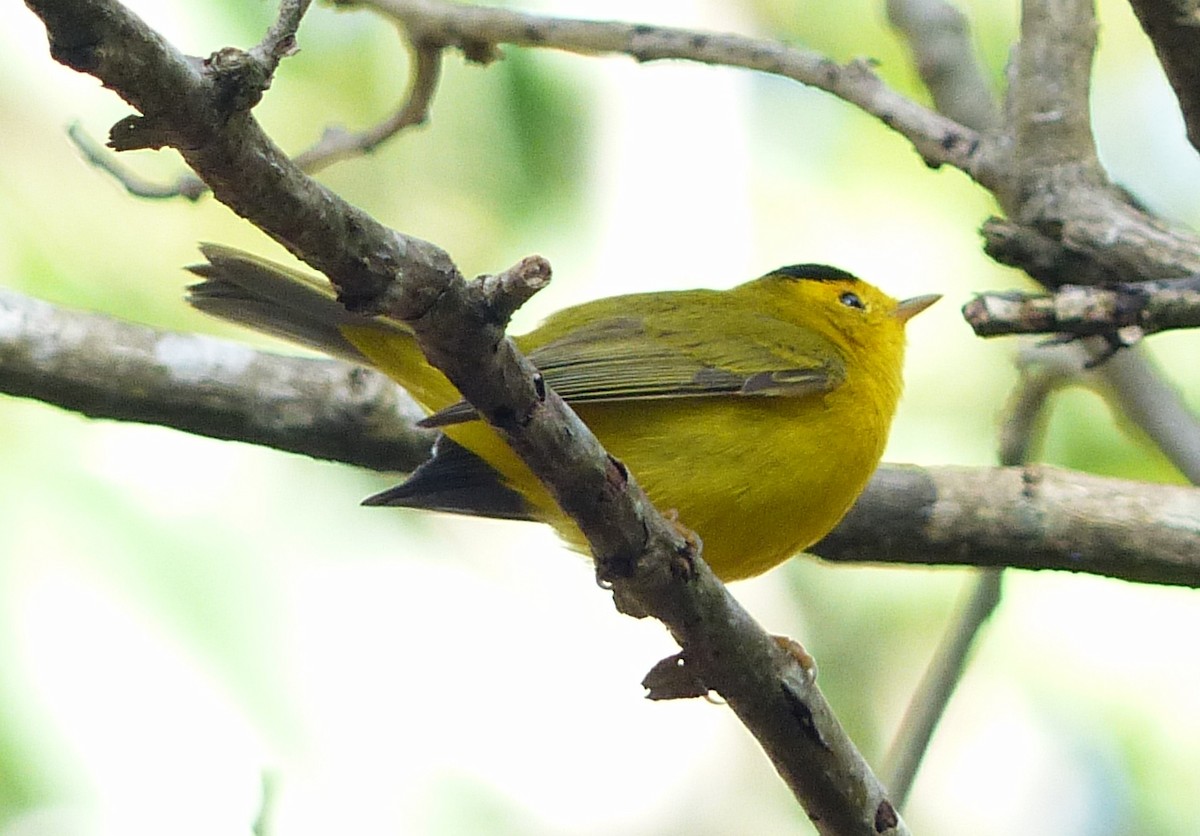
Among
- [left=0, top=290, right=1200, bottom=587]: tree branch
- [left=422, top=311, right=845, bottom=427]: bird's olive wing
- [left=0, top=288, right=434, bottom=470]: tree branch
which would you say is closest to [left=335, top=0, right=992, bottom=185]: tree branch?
[left=422, top=311, right=845, bottom=427]: bird's olive wing

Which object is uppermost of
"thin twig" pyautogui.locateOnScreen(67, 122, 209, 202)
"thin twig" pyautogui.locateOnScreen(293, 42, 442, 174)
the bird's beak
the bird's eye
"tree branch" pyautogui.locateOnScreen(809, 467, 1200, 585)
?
"thin twig" pyautogui.locateOnScreen(293, 42, 442, 174)

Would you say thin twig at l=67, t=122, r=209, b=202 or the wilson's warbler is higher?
thin twig at l=67, t=122, r=209, b=202

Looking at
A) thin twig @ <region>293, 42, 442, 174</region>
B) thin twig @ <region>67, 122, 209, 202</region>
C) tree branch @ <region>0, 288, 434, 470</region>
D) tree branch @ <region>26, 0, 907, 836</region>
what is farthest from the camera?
thin twig @ <region>293, 42, 442, 174</region>

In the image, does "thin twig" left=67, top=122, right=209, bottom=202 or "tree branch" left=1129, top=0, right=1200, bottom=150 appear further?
"thin twig" left=67, top=122, right=209, bottom=202

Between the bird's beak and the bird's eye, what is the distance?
116mm

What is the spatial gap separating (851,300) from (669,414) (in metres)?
1.35

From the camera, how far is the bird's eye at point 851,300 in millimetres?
4773

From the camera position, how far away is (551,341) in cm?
392

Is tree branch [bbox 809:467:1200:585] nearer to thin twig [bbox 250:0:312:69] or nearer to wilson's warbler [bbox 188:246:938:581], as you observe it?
wilson's warbler [bbox 188:246:938:581]

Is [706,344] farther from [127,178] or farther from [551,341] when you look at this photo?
[127,178]

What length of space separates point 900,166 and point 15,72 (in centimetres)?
397

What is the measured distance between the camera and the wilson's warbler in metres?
3.46

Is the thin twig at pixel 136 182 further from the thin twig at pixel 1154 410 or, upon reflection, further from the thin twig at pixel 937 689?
the thin twig at pixel 1154 410

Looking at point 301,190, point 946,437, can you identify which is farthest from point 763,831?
point 301,190
